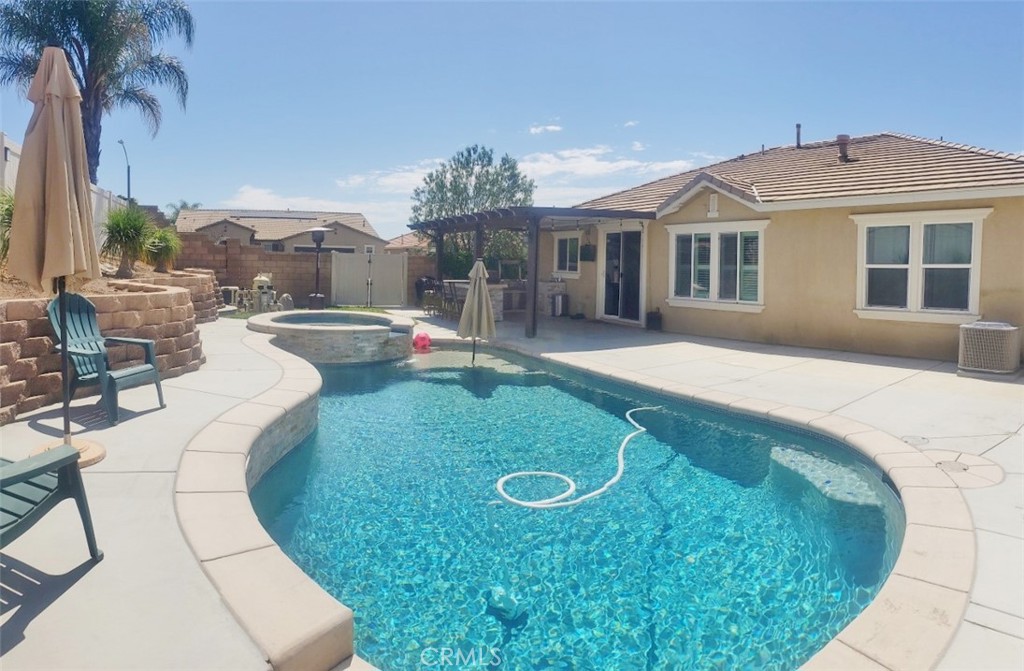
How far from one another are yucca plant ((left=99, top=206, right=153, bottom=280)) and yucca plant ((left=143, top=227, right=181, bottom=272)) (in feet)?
3.59

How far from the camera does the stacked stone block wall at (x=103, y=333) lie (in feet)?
18.1

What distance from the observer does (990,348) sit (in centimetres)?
896

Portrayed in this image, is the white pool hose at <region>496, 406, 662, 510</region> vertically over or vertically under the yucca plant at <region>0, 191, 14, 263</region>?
under

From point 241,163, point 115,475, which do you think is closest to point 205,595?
point 115,475

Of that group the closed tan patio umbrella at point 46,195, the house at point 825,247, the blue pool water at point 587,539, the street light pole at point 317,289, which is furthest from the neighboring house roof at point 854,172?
the closed tan patio umbrella at point 46,195

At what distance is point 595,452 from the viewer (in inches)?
272

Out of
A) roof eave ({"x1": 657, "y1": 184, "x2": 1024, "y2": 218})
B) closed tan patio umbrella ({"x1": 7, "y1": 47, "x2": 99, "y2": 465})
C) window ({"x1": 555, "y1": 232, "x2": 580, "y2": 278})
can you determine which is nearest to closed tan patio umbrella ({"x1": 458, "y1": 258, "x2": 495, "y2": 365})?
roof eave ({"x1": 657, "y1": 184, "x2": 1024, "y2": 218})

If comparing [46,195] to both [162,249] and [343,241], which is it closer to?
[162,249]

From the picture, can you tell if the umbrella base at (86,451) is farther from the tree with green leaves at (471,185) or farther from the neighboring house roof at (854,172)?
the tree with green leaves at (471,185)

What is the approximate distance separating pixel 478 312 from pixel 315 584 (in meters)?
8.54

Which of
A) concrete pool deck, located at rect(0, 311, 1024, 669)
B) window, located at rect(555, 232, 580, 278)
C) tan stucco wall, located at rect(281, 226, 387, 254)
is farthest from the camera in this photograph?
tan stucco wall, located at rect(281, 226, 387, 254)

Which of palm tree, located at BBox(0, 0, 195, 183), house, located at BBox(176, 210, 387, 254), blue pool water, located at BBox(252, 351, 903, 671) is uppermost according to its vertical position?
palm tree, located at BBox(0, 0, 195, 183)

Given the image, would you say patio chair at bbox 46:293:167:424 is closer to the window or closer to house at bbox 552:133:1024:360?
house at bbox 552:133:1024:360

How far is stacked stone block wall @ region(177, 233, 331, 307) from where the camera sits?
19.3 m
